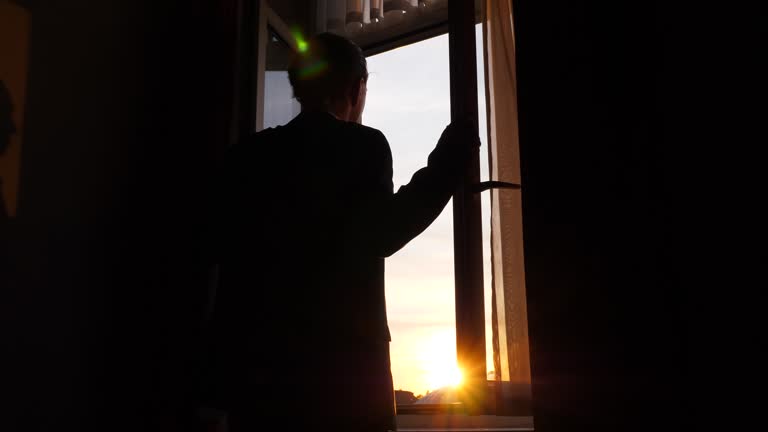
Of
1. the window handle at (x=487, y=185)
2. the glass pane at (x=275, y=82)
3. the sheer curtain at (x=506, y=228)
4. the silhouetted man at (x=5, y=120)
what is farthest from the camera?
the glass pane at (x=275, y=82)

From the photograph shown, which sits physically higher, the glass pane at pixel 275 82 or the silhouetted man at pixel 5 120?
the glass pane at pixel 275 82

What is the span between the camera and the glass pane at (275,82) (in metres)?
2.47

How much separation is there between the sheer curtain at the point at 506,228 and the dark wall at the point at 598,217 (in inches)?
37.4

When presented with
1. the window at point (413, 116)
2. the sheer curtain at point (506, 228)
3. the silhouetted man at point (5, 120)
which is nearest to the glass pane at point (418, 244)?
the window at point (413, 116)

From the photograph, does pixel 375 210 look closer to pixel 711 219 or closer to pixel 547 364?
pixel 547 364

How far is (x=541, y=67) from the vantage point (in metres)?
1.26

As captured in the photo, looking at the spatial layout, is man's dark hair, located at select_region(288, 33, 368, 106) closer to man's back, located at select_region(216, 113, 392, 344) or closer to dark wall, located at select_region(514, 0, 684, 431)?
man's back, located at select_region(216, 113, 392, 344)

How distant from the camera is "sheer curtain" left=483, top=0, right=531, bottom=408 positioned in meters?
2.14

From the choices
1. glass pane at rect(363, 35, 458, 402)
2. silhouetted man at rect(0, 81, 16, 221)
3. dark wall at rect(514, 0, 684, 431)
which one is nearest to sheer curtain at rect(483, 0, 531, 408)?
glass pane at rect(363, 35, 458, 402)

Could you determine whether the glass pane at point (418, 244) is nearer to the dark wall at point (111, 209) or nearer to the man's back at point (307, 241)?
the dark wall at point (111, 209)

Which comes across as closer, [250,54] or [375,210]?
[375,210]

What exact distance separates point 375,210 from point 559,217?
351 millimetres

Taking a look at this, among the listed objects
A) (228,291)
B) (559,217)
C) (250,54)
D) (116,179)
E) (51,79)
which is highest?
(250,54)

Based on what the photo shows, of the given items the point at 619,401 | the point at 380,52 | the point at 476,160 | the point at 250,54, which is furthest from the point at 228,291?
the point at 380,52
